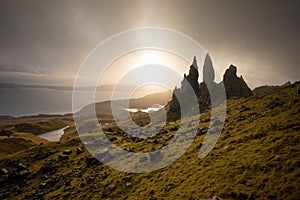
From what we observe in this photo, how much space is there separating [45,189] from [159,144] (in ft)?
114

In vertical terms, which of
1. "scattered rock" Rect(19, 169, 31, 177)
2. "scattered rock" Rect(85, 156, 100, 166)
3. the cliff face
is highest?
the cliff face

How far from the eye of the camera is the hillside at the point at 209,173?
29138 mm

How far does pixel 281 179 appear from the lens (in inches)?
1085

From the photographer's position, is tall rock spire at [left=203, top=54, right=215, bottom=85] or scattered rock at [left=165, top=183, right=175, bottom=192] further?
tall rock spire at [left=203, top=54, right=215, bottom=85]

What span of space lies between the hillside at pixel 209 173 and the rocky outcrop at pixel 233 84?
6236cm

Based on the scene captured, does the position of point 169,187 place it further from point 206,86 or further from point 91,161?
point 206,86

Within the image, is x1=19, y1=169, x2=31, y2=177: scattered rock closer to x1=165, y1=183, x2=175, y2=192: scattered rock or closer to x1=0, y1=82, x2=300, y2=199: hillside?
x1=0, y1=82, x2=300, y2=199: hillside

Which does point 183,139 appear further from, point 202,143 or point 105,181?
point 105,181

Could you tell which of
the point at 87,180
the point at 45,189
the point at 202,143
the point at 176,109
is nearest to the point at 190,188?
the point at 202,143

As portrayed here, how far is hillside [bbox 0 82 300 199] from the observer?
2914 centimetres

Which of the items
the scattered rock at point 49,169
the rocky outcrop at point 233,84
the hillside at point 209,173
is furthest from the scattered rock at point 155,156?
the rocky outcrop at point 233,84

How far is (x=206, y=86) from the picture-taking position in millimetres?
144375

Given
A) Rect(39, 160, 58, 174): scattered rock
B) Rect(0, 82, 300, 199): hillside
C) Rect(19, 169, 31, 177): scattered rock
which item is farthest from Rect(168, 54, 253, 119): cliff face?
Rect(19, 169, 31, 177): scattered rock

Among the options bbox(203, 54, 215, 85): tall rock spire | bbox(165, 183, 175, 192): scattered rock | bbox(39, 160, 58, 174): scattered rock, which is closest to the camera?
bbox(165, 183, 175, 192): scattered rock
